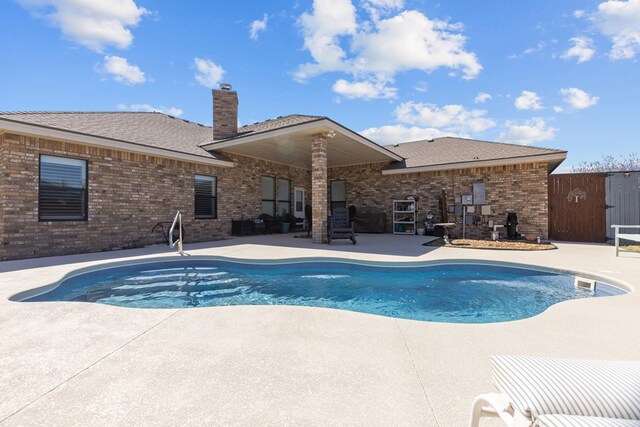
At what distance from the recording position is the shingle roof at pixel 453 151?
9.81m

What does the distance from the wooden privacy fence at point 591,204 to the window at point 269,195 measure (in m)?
10.2

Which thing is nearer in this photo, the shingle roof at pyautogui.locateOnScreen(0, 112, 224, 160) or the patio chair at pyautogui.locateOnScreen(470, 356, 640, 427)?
the patio chair at pyautogui.locateOnScreen(470, 356, 640, 427)

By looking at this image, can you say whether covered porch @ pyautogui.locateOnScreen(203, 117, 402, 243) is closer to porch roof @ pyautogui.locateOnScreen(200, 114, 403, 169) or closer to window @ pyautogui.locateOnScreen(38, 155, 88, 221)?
porch roof @ pyautogui.locateOnScreen(200, 114, 403, 169)

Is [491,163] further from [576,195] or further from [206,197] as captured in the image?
[206,197]

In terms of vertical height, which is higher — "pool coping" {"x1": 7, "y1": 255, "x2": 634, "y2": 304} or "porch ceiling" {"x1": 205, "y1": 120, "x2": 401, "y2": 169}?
"porch ceiling" {"x1": 205, "y1": 120, "x2": 401, "y2": 169}

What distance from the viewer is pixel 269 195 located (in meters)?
12.3

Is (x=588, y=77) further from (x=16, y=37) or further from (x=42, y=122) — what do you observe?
(x=16, y=37)

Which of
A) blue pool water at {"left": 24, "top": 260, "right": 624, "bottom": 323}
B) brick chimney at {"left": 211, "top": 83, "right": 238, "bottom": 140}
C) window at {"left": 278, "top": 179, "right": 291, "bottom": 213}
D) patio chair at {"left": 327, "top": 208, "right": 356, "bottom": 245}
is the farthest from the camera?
window at {"left": 278, "top": 179, "right": 291, "bottom": 213}

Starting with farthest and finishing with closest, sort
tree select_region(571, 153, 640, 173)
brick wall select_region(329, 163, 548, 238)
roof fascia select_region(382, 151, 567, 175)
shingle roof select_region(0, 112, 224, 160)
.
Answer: tree select_region(571, 153, 640, 173) < brick wall select_region(329, 163, 548, 238) < roof fascia select_region(382, 151, 567, 175) < shingle roof select_region(0, 112, 224, 160)

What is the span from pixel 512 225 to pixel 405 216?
384 centimetres

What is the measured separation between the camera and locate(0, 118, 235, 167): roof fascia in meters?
5.76

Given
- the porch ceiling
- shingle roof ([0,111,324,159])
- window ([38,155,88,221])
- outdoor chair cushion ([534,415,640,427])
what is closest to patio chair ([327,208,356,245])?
the porch ceiling

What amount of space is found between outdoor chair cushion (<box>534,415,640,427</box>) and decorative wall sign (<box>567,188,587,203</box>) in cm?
1128

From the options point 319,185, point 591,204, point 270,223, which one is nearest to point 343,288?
point 319,185
